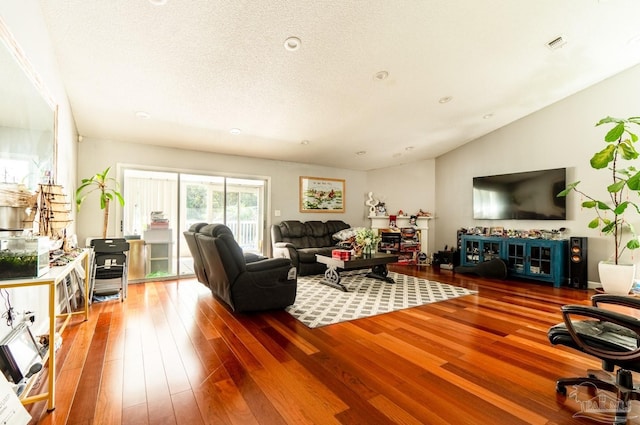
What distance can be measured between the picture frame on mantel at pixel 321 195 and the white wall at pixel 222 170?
0.11m

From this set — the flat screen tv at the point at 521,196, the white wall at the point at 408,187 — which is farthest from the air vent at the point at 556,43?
the white wall at the point at 408,187

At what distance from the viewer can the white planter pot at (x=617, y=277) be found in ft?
12.5

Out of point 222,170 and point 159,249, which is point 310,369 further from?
point 222,170

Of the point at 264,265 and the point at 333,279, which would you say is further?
the point at 333,279

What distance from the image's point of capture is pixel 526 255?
4.95 metres

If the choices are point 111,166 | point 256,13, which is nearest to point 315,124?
point 256,13

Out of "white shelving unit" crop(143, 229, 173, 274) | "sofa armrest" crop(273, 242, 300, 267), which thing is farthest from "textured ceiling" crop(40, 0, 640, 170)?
"sofa armrest" crop(273, 242, 300, 267)

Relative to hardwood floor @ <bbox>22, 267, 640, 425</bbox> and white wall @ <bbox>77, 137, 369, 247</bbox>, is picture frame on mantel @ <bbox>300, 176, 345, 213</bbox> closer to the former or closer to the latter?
white wall @ <bbox>77, 137, 369, 247</bbox>

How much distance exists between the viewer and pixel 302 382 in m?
1.87

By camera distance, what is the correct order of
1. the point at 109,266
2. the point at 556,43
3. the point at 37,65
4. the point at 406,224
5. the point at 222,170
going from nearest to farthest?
the point at 37,65 < the point at 556,43 < the point at 109,266 < the point at 222,170 < the point at 406,224

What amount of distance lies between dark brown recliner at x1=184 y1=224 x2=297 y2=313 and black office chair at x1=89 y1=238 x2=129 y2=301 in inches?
49.0

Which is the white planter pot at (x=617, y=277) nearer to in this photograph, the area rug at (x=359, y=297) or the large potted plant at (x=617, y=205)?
the large potted plant at (x=617, y=205)

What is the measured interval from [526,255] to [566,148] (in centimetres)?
195

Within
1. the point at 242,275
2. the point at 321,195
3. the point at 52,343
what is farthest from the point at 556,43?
the point at 52,343
